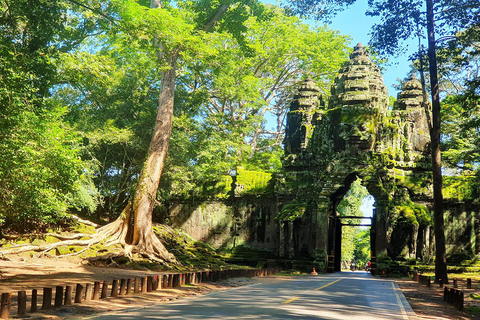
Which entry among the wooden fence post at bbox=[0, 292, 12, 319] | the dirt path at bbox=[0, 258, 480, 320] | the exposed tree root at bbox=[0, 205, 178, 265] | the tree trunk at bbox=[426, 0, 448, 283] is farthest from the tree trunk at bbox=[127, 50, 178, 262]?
the wooden fence post at bbox=[0, 292, 12, 319]

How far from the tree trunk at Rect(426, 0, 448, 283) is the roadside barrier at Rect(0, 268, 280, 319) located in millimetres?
8501

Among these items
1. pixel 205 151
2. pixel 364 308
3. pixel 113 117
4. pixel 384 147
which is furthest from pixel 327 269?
pixel 364 308

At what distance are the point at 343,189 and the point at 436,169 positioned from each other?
1103 centimetres

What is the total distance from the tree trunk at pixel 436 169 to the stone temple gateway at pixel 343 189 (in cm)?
644

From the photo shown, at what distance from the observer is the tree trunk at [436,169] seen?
20.8 m

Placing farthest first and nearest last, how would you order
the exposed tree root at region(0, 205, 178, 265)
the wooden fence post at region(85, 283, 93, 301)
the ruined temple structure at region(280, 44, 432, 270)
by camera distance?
1. the ruined temple structure at region(280, 44, 432, 270)
2. the exposed tree root at region(0, 205, 178, 265)
3. the wooden fence post at region(85, 283, 93, 301)

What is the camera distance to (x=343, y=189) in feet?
106

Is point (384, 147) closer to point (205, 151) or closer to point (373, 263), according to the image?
point (373, 263)

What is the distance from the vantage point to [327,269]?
29.9 m

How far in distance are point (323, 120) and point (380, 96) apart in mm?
4491

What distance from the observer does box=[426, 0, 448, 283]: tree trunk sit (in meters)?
20.8

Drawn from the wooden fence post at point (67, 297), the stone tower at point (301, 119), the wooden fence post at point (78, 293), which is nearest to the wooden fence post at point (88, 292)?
the wooden fence post at point (78, 293)

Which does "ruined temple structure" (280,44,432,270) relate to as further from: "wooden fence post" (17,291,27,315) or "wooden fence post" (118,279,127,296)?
"wooden fence post" (17,291,27,315)

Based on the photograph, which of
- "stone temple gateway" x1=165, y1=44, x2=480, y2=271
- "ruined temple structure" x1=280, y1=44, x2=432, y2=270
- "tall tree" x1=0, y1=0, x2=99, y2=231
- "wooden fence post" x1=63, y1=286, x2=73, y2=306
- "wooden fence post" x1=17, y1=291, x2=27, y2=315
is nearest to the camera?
"wooden fence post" x1=17, y1=291, x2=27, y2=315
